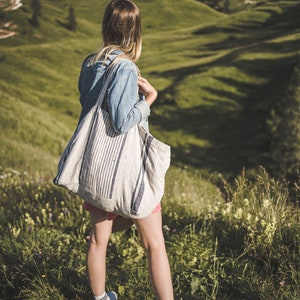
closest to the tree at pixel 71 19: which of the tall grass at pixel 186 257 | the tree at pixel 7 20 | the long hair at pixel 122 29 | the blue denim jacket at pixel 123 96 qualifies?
the tree at pixel 7 20

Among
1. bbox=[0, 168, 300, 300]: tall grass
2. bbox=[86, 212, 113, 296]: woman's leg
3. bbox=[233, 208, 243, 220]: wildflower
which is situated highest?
bbox=[86, 212, 113, 296]: woman's leg

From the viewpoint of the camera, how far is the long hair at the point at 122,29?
2891 mm

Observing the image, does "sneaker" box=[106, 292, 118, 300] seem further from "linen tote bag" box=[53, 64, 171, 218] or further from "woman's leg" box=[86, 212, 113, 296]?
"linen tote bag" box=[53, 64, 171, 218]

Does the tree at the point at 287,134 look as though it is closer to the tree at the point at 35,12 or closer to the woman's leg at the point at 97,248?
the tree at the point at 35,12

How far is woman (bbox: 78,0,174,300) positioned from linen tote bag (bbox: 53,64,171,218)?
96 mm

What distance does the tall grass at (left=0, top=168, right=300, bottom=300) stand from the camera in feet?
11.6

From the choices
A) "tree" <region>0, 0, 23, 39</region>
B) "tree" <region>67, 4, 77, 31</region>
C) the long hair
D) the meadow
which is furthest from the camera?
"tree" <region>67, 4, 77, 31</region>

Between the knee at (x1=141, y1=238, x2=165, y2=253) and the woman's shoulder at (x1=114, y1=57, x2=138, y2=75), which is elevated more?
the woman's shoulder at (x1=114, y1=57, x2=138, y2=75)

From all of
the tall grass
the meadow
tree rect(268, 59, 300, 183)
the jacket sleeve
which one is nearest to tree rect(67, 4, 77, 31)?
the meadow

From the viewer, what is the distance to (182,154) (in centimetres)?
3328

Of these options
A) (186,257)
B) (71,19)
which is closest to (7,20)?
(71,19)

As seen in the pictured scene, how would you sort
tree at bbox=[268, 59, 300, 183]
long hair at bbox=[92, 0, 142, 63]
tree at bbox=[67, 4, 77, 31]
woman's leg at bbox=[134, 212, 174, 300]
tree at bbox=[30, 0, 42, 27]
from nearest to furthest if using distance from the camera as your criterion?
long hair at bbox=[92, 0, 142, 63] < woman's leg at bbox=[134, 212, 174, 300] < tree at bbox=[268, 59, 300, 183] < tree at bbox=[30, 0, 42, 27] < tree at bbox=[67, 4, 77, 31]

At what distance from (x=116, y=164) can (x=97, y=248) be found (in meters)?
0.67

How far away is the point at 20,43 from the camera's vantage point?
3747 cm
